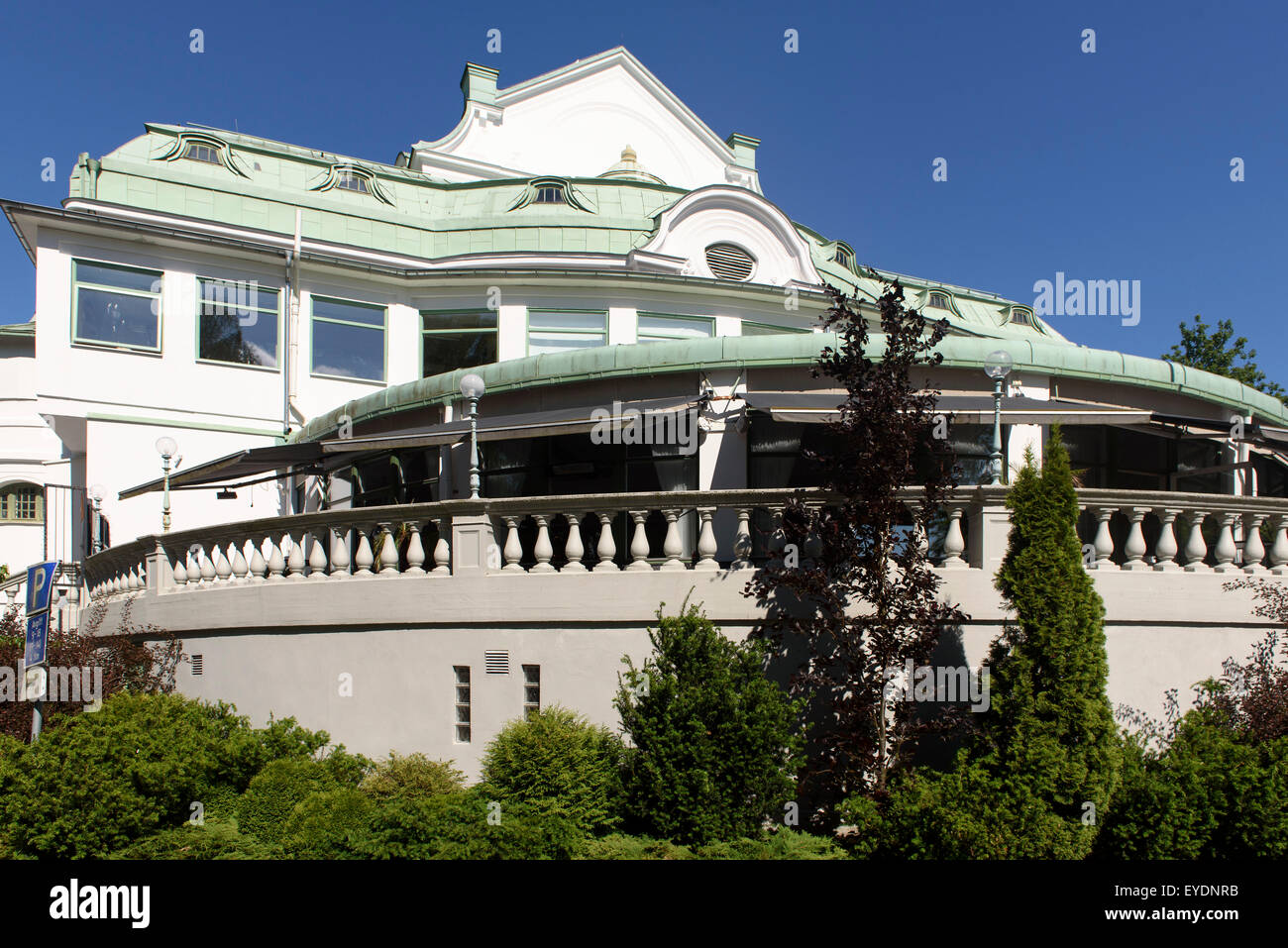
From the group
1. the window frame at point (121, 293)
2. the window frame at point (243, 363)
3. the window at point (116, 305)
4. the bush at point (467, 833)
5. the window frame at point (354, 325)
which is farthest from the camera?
the window frame at point (354, 325)

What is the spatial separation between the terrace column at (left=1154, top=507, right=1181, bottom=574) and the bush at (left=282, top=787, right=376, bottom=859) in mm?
7998

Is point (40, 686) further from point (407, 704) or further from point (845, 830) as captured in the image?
point (845, 830)

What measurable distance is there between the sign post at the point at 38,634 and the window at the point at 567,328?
14390mm

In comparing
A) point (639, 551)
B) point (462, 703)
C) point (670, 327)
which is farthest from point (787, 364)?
point (670, 327)

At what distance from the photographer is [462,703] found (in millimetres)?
10367

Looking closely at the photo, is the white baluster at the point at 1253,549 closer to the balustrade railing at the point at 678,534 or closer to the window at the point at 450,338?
the balustrade railing at the point at 678,534

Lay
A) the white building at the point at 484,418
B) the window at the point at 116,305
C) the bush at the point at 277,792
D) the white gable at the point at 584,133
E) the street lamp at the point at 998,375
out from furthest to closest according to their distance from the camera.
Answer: the white gable at the point at 584,133
the window at the point at 116,305
the street lamp at the point at 998,375
the white building at the point at 484,418
the bush at the point at 277,792

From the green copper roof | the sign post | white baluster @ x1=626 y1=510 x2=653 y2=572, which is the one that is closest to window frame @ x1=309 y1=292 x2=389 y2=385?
the green copper roof

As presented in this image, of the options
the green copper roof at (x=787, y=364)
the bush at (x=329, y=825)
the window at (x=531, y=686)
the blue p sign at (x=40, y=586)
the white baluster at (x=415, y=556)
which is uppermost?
the green copper roof at (x=787, y=364)

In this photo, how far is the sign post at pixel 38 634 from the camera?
1075cm

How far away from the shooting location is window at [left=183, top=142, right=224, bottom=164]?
23.9 m

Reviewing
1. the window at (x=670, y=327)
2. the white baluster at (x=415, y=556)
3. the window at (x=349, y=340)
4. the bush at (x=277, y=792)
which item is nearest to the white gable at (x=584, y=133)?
the window at (x=349, y=340)

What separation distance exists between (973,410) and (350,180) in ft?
66.9

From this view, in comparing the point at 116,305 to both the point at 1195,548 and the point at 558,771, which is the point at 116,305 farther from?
the point at 1195,548
